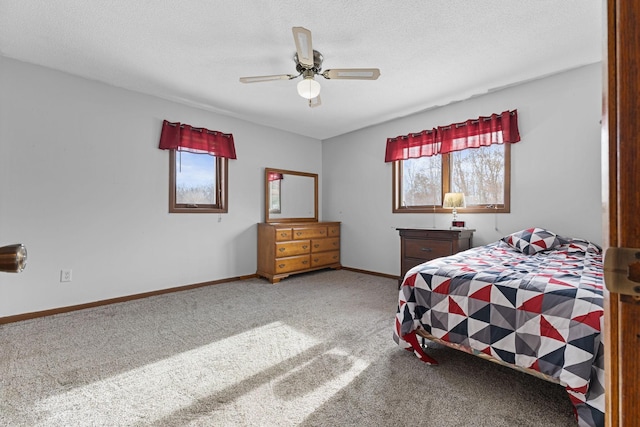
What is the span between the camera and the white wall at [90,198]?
275cm

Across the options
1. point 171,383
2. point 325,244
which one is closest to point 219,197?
point 325,244

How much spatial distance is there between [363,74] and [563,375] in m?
2.28

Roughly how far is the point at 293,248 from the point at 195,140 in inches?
78.6

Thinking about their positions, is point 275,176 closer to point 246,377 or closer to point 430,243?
point 430,243

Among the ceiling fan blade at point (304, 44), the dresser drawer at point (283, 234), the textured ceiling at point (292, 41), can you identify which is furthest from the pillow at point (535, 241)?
the dresser drawer at point (283, 234)

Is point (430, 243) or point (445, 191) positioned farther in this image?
point (445, 191)

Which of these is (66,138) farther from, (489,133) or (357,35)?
(489,133)

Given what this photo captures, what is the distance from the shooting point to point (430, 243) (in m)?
3.46

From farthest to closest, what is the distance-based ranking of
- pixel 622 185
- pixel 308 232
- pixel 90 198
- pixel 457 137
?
1. pixel 308 232
2. pixel 457 137
3. pixel 90 198
4. pixel 622 185

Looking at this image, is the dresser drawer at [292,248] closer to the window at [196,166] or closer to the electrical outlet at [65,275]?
the window at [196,166]

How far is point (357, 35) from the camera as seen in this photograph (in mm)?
2363

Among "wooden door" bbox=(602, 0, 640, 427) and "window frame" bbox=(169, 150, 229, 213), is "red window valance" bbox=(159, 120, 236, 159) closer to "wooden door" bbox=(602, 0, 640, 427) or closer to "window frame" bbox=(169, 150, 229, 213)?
"window frame" bbox=(169, 150, 229, 213)

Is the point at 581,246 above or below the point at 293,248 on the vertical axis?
above

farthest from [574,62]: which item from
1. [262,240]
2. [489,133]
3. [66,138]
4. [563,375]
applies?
[66,138]
